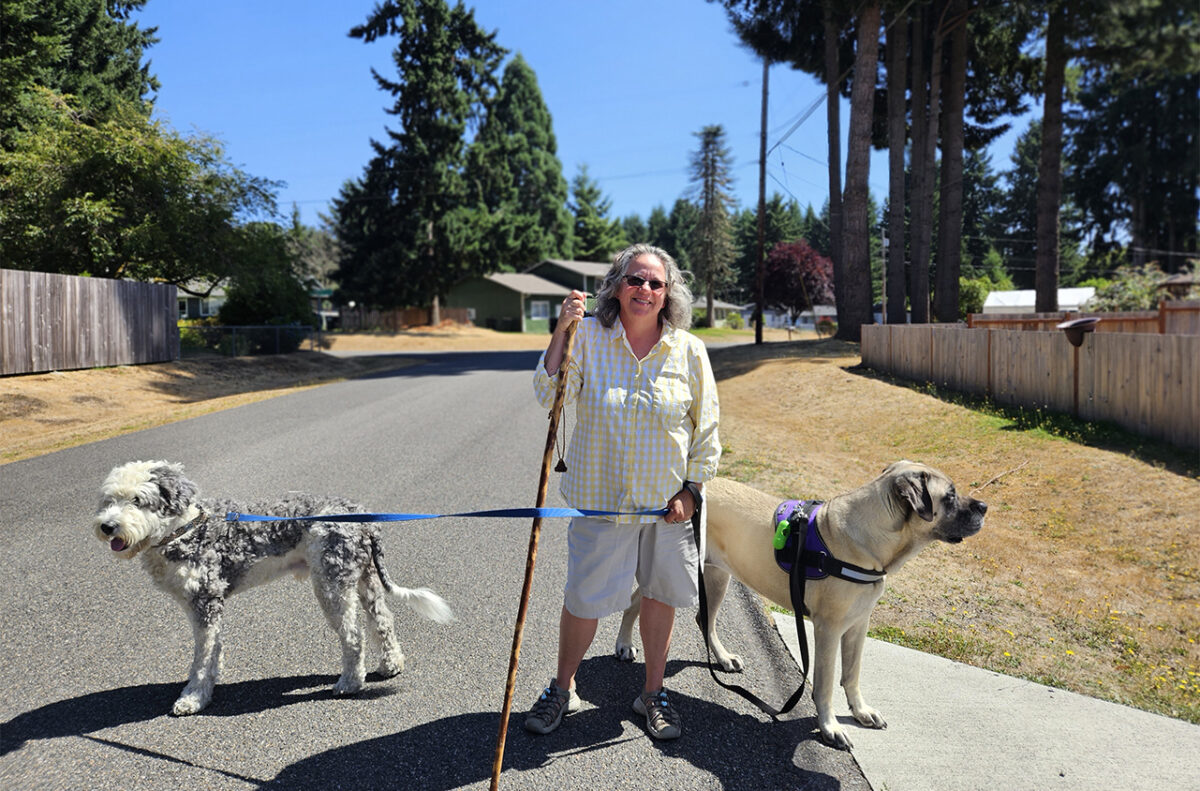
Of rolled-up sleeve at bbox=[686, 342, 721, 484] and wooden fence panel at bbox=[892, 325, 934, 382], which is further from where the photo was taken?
wooden fence panel at bbox=[892, 325, 934, 382]

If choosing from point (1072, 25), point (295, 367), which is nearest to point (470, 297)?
point (295, 367)

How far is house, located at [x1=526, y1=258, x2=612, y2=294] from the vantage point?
199 ft

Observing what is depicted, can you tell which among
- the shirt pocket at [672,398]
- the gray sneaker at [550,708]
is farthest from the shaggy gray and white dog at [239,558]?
the shirt pocket at [672,398]

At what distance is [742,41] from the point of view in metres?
27.5

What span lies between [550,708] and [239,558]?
1640mm

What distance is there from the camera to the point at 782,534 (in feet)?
11.9

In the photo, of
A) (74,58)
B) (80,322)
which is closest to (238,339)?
(80,322)

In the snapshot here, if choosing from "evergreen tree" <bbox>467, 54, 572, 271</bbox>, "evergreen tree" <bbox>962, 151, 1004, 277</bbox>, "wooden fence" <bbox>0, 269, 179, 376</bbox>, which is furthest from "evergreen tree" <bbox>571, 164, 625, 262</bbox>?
"wooden fence" <bbox>0, 269, 179, 376</bbox>

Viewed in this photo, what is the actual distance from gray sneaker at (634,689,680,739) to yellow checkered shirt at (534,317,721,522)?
0.85 m

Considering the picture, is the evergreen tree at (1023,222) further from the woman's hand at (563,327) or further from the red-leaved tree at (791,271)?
the woman's hand at (563,327)

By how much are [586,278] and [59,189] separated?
139ft

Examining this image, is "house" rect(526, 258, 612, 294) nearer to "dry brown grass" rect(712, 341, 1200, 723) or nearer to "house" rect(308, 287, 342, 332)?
"house" rect(308, 287, 342, 332)

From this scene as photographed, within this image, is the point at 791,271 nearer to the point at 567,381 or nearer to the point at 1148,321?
the point at 1148,321

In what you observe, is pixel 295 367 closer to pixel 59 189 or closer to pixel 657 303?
pixel 59 189
